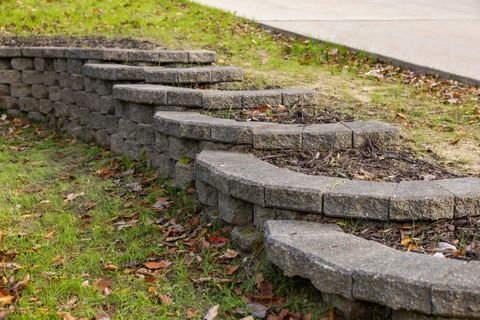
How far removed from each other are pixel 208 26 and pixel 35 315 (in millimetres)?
6423

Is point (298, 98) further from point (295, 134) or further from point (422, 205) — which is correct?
point (422, 205)

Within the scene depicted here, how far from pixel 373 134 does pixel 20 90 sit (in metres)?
5.05

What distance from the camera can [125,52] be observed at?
7.39 m

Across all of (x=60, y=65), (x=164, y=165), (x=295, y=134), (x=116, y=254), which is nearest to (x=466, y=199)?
(x=295, y=134)

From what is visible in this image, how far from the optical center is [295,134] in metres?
4.95

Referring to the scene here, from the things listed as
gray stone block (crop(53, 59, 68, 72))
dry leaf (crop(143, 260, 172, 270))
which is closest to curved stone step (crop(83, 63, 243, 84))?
gray stone block (crop(53, 59, 68, 72))

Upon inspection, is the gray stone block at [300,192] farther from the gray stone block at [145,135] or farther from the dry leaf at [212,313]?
the gray stone block at [145,135]

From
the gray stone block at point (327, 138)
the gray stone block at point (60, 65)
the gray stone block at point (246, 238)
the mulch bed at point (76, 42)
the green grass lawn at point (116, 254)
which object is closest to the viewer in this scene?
the green grass lawn at point (116, 254)

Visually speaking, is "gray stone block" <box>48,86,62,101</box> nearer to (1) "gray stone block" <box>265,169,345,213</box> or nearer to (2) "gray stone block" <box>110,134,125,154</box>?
(2) "gray stone block" <box>110,134,125,154</box>

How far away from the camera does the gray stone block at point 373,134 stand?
4969 mm

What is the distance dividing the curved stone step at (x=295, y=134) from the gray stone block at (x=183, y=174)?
0.84ft

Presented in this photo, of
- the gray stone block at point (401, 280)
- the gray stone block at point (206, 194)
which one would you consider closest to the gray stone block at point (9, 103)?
→ the gray stone block at point (206, 194)

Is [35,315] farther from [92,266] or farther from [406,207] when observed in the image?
[406,207]

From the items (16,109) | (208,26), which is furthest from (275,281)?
(208,26)
